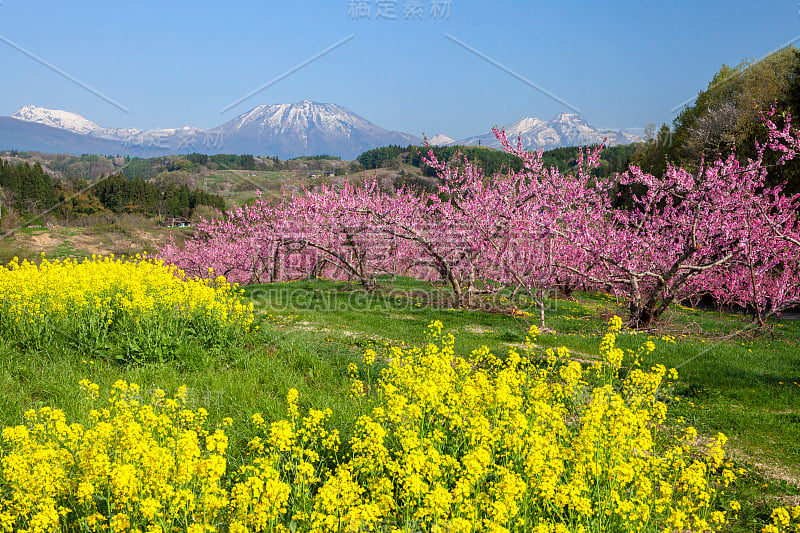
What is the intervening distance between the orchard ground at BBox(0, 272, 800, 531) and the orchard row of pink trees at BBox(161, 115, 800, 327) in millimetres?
1246

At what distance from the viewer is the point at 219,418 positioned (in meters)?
5.60

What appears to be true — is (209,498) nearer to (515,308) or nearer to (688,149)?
(515,308)

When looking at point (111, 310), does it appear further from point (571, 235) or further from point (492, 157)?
point (492, 157)

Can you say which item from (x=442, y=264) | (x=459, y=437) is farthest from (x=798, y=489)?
(x=442, y=264)

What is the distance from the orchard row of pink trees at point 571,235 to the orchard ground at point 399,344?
125 centimetres

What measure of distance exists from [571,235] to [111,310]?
9.91 m

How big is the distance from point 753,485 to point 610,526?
2.44 meters

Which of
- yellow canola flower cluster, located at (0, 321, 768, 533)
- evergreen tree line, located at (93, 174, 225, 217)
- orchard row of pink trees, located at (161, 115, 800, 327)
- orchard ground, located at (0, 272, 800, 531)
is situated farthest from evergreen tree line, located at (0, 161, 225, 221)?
yellow canola flower cluster, located at (0, 321, 768, 533)

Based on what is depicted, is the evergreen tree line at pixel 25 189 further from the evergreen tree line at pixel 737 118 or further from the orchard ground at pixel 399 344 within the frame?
the evergreen tree line at pixel 737 118

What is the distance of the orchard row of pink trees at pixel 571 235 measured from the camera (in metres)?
12.1

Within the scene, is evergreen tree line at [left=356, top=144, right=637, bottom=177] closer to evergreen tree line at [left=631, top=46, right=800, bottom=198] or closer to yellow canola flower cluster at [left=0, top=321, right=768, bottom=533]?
evergreen tree line at [left=631, top=46, right=800, bottom=198]

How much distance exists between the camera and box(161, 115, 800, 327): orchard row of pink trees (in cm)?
1211

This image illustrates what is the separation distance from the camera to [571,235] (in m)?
11.6

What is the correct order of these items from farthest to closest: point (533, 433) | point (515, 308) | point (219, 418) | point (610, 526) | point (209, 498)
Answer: point (515, 308)
point (219, 418)
point (533, 433)
point (610, 526)
point (209, 498)
